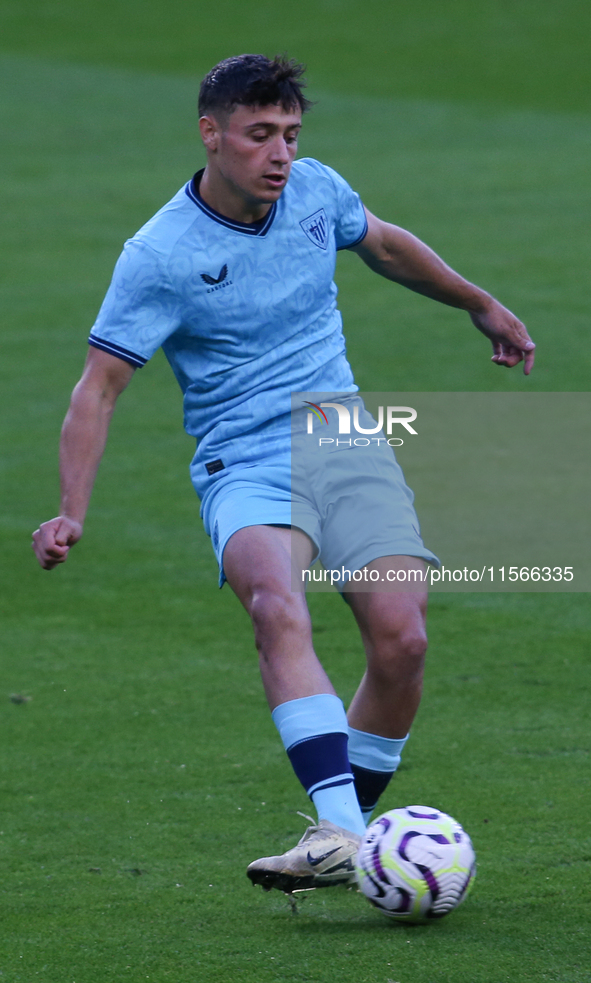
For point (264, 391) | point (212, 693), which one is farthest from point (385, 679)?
point (212, 693)

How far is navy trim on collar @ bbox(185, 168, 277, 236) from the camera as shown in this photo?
4047mm

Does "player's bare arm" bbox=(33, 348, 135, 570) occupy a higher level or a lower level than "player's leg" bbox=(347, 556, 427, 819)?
higher

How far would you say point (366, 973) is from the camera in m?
3.35

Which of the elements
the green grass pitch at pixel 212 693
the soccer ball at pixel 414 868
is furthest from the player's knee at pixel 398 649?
the green grass pitch at pixel 212 693

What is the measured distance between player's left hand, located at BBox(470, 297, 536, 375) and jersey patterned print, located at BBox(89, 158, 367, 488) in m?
0.65

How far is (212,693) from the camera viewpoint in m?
5.83

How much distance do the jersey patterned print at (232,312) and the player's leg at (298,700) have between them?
17.5 inches

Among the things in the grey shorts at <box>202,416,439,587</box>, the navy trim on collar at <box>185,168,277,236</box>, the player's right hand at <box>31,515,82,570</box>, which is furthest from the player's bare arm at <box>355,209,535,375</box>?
the player's right hand at <box>31,515,82,570</box>

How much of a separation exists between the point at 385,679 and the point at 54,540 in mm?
964

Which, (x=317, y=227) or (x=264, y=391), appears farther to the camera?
(x=317, y=227)

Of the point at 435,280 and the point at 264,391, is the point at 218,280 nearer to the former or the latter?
the point at 264,391

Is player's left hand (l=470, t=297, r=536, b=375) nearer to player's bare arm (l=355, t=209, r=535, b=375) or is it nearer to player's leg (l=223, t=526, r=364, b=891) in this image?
player's bare arm (l=355, t=209, r=535, b=375)

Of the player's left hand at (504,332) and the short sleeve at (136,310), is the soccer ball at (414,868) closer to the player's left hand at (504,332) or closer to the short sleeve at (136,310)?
the short sleeve at (136,310)

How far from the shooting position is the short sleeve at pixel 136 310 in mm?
3883
